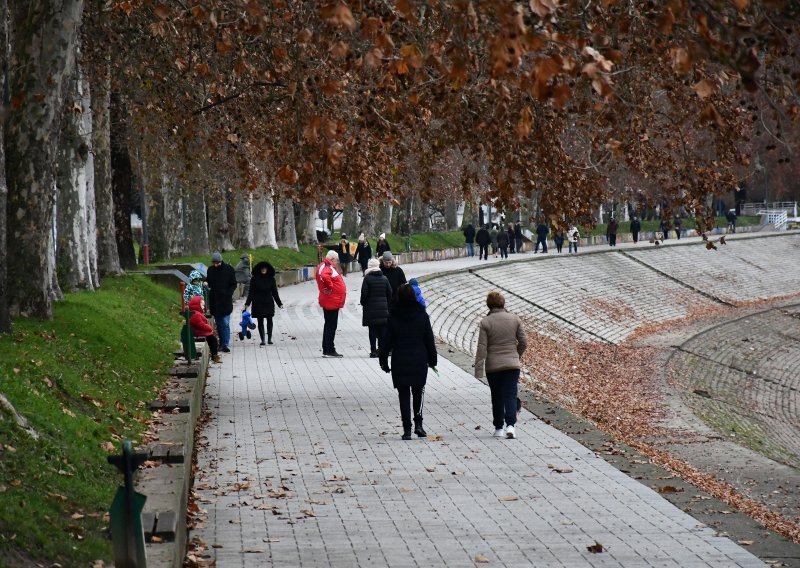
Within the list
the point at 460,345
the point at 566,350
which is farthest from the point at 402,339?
the point at 566,350

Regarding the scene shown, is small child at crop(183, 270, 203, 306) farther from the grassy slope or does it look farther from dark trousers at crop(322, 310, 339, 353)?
dark trousers at crop(322, 310, 339, 353)

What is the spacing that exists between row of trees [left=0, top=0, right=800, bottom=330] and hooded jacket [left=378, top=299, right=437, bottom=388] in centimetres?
124

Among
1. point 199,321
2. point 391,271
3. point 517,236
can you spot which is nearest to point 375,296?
point 391,271

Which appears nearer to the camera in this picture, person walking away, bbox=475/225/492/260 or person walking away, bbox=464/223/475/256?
person walking away, bbox=475/225/492/260

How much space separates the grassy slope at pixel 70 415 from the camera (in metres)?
8.05

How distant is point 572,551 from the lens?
31.3 feet

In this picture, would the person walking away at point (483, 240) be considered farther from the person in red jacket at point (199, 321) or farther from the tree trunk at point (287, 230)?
the person in red jacket at point (199, 321)

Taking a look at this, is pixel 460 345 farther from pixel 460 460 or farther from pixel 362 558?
pixel 362 558

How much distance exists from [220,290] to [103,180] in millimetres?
5243

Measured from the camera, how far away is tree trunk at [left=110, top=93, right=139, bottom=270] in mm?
30609

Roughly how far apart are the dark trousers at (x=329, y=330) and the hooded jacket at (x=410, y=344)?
8523 mm

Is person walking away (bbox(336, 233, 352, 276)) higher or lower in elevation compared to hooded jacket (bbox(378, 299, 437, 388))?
lower

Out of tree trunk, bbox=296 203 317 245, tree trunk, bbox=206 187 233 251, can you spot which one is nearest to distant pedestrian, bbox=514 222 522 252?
tree trunk, bbox=296 203 317 245

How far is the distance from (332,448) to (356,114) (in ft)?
15.6
